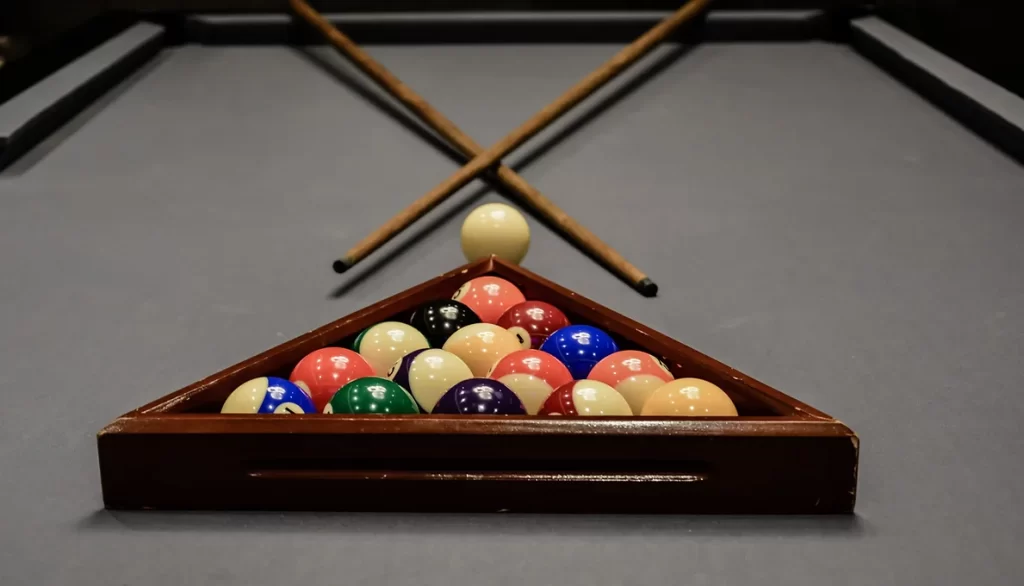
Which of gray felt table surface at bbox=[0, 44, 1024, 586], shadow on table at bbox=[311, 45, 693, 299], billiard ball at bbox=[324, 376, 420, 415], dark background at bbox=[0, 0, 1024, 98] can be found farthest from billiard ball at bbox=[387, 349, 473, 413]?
dark background at bbox=[0, 0, 1024, 98]

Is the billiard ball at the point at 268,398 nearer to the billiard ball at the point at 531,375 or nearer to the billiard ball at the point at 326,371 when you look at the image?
the billiard ball at the point at 326,371

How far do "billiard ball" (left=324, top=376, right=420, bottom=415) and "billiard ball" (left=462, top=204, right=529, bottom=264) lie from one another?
1.85 feet

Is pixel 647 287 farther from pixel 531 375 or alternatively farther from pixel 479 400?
pixel 479 400

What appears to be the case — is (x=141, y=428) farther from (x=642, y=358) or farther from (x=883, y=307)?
(x=883, y=307)

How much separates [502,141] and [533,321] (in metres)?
0.96

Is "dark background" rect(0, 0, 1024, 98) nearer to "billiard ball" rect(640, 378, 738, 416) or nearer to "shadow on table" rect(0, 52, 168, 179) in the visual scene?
"shadow on table" rect(0, 52, 168, 179)

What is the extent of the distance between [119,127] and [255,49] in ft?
2.65

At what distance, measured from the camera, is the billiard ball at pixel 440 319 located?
1592mm

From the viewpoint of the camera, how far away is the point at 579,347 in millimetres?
1521

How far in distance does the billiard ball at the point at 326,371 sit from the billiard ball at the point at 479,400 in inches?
6.9

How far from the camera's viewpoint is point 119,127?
2.71m

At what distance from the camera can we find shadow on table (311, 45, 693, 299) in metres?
A: 2.04

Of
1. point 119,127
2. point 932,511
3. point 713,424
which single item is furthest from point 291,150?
point 932,511

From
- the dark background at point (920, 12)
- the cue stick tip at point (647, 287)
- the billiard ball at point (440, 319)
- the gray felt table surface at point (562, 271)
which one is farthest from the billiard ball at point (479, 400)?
the dark background at point (920, 12)
